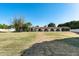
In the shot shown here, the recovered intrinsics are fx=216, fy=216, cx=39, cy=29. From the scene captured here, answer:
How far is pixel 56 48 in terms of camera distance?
15.4 feet

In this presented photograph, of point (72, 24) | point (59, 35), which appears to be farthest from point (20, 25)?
point (72, 24)

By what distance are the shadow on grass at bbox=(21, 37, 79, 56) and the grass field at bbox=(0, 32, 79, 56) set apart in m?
0.11

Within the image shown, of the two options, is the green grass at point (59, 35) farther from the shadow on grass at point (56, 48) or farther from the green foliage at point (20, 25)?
the green foliage at point (20, 25)

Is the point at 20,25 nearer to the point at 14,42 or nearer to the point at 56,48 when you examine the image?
the point at 14,42

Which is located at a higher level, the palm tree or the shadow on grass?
the palm tree

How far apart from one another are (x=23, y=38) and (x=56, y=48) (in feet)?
2.58

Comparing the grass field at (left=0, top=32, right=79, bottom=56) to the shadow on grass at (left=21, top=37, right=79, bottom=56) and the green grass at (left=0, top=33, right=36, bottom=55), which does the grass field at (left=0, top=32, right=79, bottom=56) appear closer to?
the green grass at (left=0, top=33, right=36, bottom=55)

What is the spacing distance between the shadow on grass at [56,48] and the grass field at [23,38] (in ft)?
0.35

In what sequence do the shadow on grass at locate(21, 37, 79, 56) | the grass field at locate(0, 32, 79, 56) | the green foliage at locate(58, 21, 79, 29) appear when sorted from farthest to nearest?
the green foliage at locate(58, 21, 79, 29) → the grass field at locate(0, 32, 79, 56) → the shadow on grass at locate(21, 37, 79, 56)

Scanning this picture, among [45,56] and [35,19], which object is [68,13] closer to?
[35,19]

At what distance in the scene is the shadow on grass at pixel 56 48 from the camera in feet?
15.0

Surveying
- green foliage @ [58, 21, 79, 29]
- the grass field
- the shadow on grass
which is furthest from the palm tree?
green foliage @ [58, 21, 79, 29]

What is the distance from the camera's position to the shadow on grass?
15.0 ft

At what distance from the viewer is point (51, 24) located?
4871 mm
